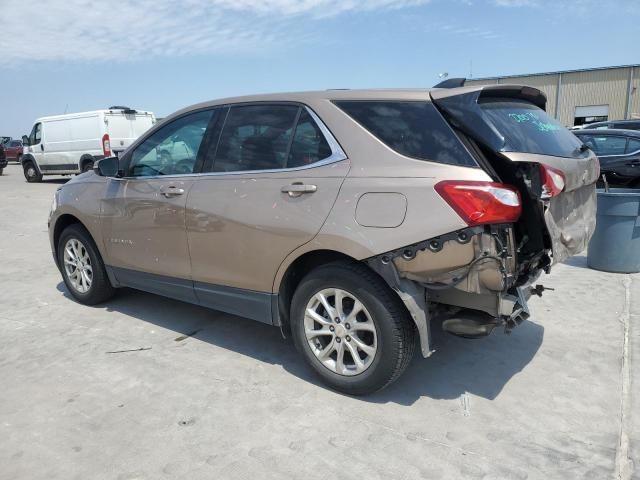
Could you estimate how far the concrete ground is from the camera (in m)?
2.63

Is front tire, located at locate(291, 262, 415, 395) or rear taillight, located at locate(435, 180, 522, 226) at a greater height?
rear taillight, located at locate(435, 180, 522, 226)

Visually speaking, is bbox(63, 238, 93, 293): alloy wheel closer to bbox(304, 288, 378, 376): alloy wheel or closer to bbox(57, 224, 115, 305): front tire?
bbox(57, 224, 115, 305): front tire

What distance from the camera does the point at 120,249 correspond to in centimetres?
451

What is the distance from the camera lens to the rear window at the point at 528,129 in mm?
2943

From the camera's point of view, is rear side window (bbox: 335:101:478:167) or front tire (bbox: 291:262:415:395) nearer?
rear side window (bbox: 335:101:478:167)

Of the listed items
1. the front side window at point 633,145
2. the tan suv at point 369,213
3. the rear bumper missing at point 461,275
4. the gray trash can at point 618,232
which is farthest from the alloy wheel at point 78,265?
the front side window at point 633,145

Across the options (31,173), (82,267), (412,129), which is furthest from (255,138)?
(31,173)

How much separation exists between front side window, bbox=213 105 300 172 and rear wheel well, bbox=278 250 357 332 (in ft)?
2.06

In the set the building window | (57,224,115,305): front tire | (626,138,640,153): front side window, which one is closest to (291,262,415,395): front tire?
(57,224,115,305): front tire

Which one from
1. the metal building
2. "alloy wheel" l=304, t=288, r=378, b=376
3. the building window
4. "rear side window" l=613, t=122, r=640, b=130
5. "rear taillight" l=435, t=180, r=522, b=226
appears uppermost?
the metal building

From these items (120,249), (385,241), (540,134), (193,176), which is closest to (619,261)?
(540,134)

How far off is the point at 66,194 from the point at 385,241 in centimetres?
348

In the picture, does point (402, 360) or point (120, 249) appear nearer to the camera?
point (402, 360)

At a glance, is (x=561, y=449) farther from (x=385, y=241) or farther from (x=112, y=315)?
(x=112, y=315)
